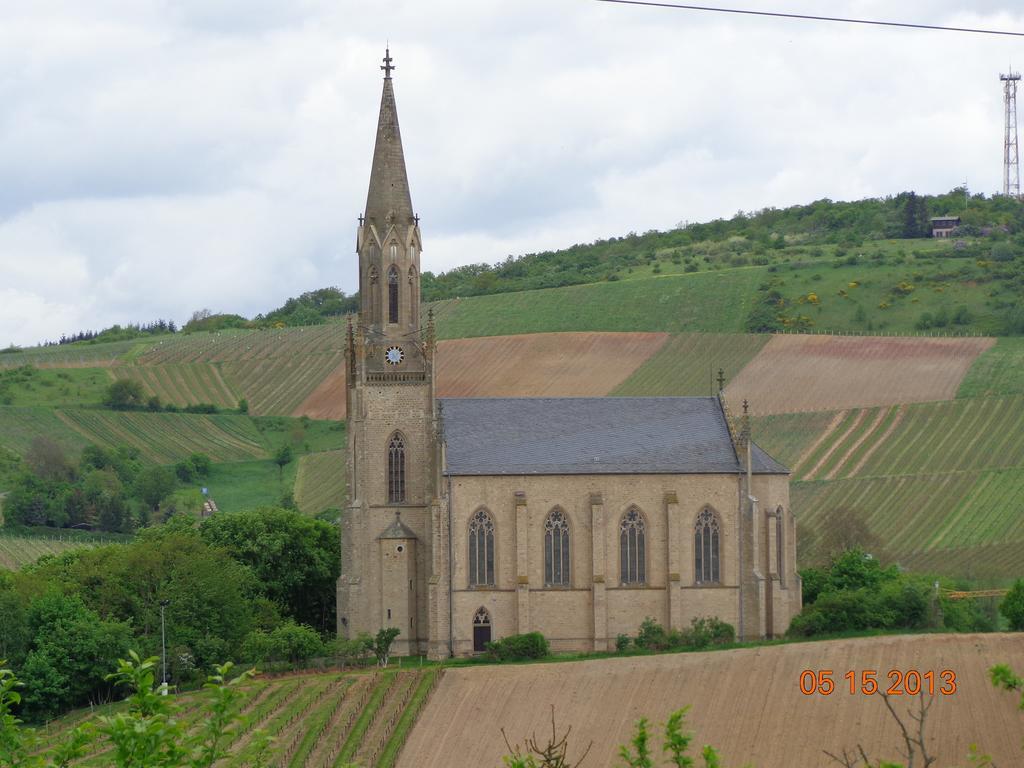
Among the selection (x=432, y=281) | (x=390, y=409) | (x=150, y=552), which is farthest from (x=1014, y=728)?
(x=432, y=281)

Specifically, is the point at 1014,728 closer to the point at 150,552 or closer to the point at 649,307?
the point at 150,552

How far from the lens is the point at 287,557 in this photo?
83625 mm

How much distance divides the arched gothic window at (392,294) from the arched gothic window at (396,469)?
5.28 metres

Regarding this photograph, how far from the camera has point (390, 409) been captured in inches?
3041

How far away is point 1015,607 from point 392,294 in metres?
29.6

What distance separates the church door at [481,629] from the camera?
7550cm

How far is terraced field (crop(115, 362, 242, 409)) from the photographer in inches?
5778

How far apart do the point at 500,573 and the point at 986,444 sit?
140ft

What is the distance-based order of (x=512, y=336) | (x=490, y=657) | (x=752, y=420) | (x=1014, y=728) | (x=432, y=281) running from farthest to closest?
(x=432, y=281), (x=512, y=336), (x=752, y=420), (x=490, y=657), (x=1014, y=728)

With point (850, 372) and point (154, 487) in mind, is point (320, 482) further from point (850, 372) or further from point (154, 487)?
point (850, 372)

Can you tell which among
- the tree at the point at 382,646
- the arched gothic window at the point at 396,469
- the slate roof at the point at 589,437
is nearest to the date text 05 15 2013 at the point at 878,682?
the slate roof at the point at 589,437

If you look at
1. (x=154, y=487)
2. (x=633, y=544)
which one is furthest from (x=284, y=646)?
(x=154, y=487)

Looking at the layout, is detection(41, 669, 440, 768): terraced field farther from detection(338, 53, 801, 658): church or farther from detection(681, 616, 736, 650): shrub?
detection(681, 616, 736, 650): shrub

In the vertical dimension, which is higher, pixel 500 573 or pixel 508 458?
pixel 508 458
